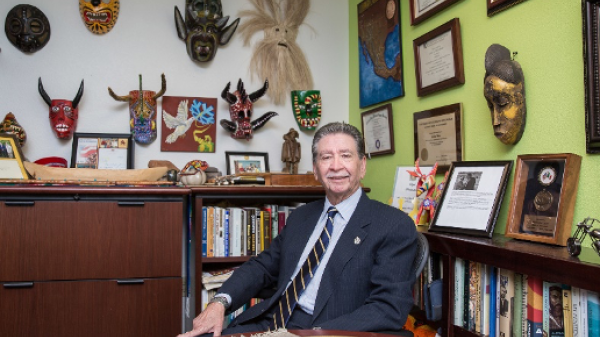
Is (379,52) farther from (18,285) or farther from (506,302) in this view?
(18,285)

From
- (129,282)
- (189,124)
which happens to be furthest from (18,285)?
(189,124)

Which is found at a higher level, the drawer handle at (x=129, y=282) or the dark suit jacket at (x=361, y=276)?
the dark suit jacket at (x=361, y=276)

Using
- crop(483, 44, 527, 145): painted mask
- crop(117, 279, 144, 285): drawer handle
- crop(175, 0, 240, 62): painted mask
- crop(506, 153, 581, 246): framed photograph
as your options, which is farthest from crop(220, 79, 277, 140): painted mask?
crop(506, 153, 581, 246): framed photograph

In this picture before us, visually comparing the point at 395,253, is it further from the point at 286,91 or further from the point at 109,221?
the point at 286,91

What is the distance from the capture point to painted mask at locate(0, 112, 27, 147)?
2477mm

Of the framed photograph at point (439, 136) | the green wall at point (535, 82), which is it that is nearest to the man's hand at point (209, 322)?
the green wall at point (535, 82)

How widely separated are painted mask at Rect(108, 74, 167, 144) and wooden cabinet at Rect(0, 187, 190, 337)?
64 centimetres

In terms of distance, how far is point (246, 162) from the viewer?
2.89 meters

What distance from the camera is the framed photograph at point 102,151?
263cm

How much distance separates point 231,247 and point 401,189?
0.95 m

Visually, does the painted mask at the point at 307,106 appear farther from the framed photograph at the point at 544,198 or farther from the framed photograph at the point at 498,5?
the framed photograph at the point at 544,198

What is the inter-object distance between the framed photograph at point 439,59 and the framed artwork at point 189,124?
1.30 m

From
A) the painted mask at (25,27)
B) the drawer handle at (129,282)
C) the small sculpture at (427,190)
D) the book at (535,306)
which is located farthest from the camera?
the painted mask at (25,27)

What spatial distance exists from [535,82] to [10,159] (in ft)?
7.75
